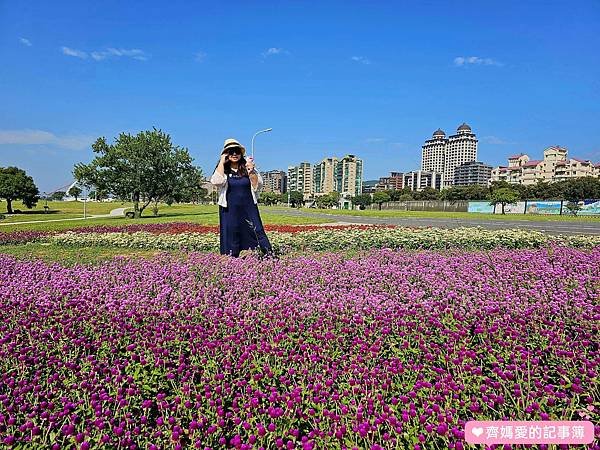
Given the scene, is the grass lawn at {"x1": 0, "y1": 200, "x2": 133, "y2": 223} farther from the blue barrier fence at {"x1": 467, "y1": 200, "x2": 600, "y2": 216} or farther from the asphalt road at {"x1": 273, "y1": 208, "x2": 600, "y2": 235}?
the blue barrier fence at {"x1": 467, "y1": 200, "x2": 600, "y2": 216}

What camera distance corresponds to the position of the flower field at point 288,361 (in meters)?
2.10

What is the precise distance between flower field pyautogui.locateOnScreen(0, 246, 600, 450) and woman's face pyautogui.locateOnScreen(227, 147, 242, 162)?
3.18 m

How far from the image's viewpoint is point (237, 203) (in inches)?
300

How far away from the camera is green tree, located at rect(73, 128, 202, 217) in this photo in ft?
114

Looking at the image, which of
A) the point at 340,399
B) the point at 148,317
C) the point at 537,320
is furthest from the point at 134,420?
the point at 537,320

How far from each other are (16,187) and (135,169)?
85.4 ft

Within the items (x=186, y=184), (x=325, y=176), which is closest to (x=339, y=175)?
(x=325, y=176)

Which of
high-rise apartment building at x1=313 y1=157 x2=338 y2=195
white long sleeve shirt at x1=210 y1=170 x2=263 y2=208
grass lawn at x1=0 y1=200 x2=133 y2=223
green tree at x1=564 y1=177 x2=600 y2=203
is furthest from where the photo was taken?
high-rise apartment building at x1=313 y1=157 x2=338 y2=195

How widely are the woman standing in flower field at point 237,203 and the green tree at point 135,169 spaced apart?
30.0 metres

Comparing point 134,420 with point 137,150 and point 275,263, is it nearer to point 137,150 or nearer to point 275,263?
point 275,263

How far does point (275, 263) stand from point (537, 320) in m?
3.84

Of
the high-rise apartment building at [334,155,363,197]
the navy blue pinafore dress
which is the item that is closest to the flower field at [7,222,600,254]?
the navy blue pinafore dress

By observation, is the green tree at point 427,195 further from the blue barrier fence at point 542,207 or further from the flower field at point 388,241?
the flower field at point 388,241

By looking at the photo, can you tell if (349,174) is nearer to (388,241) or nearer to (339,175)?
(339,175)
